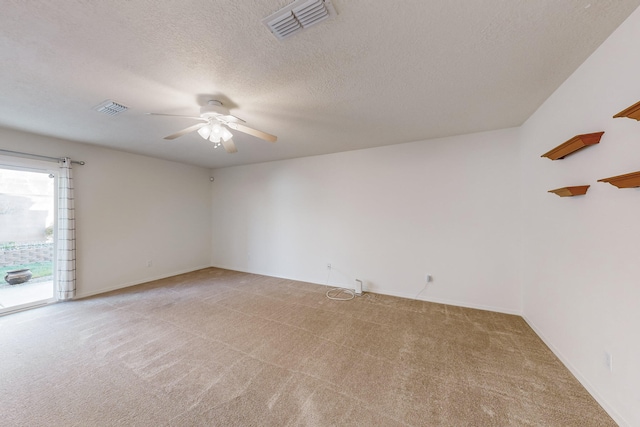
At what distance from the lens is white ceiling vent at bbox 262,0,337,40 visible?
3.91 feet

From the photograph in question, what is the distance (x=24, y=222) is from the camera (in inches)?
129

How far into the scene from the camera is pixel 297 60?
1662 millimetres

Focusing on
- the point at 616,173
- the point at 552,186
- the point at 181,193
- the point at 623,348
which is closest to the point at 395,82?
the point at 616,173

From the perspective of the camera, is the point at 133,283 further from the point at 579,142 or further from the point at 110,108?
the point at 579,142

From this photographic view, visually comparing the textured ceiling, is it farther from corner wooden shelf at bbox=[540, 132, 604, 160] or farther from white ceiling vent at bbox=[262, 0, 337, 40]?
corner wooden shelf at bbox=[540, 132, 604, 160]

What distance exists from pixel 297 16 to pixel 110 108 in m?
2.43

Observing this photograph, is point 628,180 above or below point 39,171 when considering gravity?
below

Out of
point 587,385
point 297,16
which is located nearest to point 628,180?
point 587,385

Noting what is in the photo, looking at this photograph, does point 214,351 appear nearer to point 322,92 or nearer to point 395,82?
point 322,92

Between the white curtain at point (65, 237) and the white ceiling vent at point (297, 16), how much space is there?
428 cm

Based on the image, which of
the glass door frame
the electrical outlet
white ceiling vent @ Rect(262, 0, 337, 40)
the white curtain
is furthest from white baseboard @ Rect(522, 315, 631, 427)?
the glass door frame

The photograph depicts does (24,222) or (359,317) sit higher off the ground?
(24,222)

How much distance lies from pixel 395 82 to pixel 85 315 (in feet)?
15.6

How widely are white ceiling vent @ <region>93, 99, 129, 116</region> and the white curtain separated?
1.86 meters
